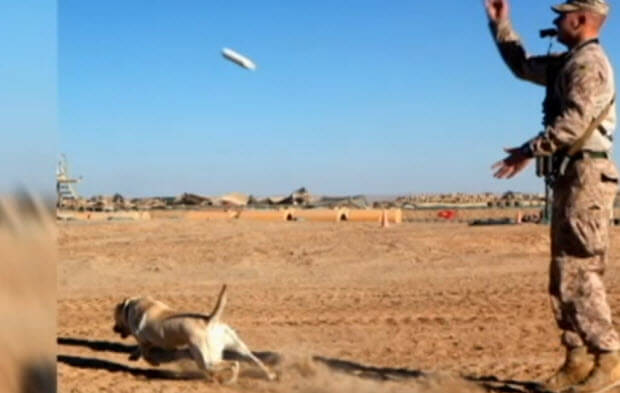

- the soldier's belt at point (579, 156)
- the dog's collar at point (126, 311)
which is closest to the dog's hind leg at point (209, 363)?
the dog's collar at point (126, 311)

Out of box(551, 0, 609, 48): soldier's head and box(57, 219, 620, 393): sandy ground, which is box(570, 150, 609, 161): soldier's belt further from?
box(57, 219, 620, 393): sandy ground

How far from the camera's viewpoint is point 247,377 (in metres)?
7.13

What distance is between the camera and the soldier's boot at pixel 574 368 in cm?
588

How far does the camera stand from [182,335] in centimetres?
712

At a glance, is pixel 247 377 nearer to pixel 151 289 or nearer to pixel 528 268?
pixel 151 289

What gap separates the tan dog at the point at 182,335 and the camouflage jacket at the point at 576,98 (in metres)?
2.80

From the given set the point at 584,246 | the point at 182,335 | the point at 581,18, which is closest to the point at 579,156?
the point at 584,246

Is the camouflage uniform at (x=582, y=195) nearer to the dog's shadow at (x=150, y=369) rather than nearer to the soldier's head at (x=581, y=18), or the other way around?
the soldier's head at (x=581, y=18)

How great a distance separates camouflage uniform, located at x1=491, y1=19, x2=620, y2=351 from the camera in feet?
17.6

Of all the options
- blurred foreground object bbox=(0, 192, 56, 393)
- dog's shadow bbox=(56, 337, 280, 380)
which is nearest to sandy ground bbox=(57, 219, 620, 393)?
dog's shadow bbox=(56, 337, 280, 380)

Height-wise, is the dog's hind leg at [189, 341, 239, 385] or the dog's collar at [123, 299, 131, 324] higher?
the dog's collar at [123, 299, 131, 324]

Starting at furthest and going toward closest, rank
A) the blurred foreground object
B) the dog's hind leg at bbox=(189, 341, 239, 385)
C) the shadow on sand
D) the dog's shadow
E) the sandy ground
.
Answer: the dog's shadow → the sandy ground → the dog's hind leg at bbox=(189, 341, 239, 385) → the shadow on sand → the blurred foreground object

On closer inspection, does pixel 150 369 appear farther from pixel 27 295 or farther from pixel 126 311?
pixel 27 295

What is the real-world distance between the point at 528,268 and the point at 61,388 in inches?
535
